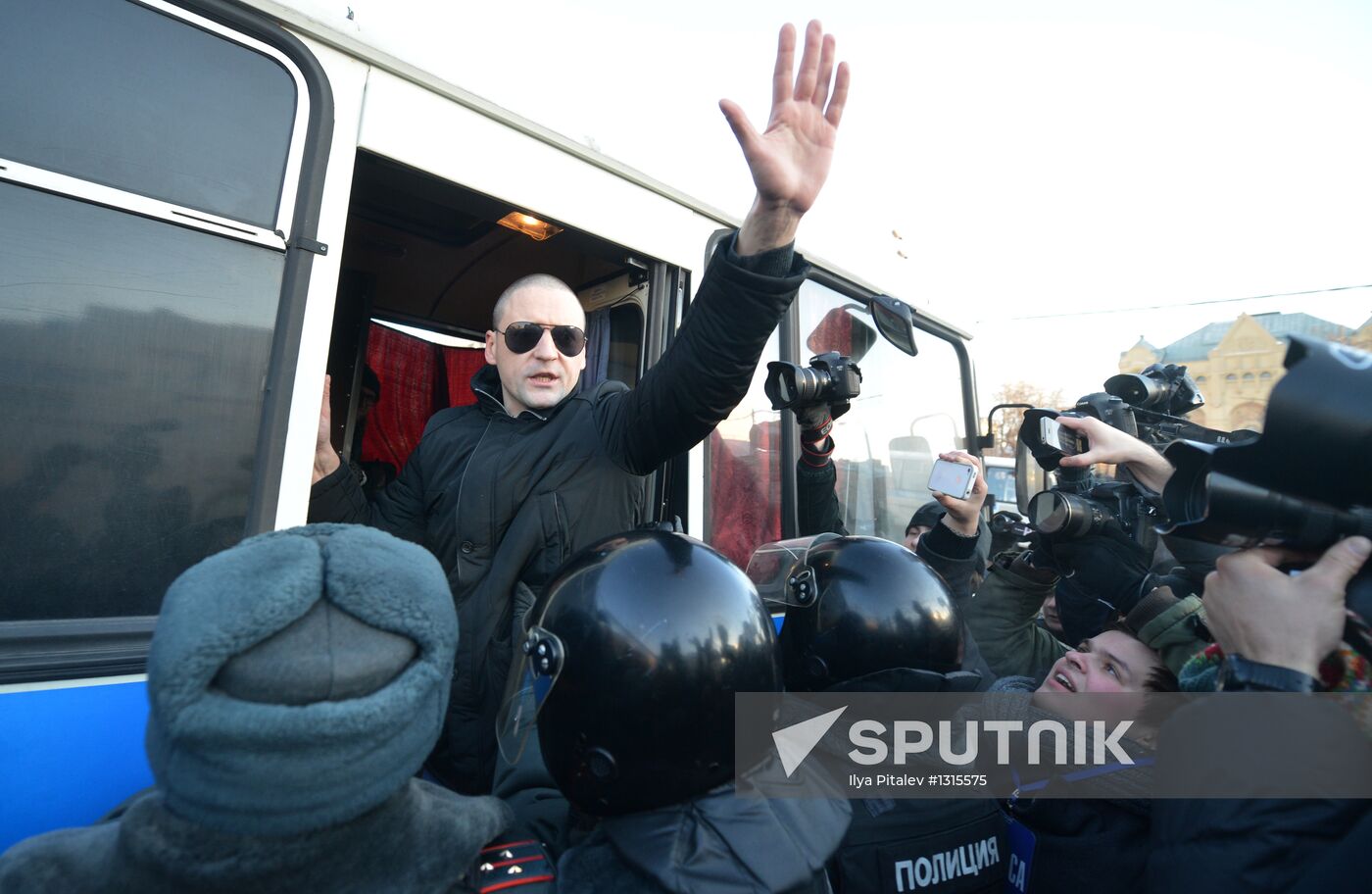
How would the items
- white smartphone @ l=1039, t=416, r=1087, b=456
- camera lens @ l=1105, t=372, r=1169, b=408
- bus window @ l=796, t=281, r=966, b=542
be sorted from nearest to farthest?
white smartphone @ l=1039, t=416, r=1087, b=456 → camera lens @ l=1105, t=372, r=1169, b=408 → bus window @ l=796, t=281, r=966, b=542

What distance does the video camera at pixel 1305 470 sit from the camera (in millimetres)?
1019

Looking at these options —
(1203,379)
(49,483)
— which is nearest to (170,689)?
(49,483)

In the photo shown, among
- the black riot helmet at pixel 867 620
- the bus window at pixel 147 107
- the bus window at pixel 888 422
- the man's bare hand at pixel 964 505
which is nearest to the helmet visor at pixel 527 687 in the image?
the black riot helmet at pixel 867 620

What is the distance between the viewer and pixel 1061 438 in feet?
7.40

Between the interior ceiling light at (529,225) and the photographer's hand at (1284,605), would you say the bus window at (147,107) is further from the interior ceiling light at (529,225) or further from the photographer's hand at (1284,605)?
the photographer's hand at (1284,605)

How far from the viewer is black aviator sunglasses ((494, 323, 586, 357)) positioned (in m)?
2.17

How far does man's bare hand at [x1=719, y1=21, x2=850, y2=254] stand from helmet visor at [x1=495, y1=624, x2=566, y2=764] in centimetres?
96

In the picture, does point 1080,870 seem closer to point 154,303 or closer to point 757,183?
point 757,183

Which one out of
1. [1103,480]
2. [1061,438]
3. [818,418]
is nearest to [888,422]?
[818,418]

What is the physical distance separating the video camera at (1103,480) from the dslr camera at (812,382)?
0.61 meters

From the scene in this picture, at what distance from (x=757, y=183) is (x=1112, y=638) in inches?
58.8

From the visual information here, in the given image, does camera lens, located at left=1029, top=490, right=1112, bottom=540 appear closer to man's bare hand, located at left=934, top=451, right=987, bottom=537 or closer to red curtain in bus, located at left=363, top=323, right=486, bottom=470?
man's bare hand, located at left=934, top=451, right=987, bottom=537

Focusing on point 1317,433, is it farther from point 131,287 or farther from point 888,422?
point 888,422

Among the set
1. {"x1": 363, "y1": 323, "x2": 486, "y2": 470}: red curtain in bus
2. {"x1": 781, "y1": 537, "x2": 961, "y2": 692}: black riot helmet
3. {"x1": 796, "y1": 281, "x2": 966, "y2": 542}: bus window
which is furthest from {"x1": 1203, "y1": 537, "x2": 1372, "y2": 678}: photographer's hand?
{"x1": 363, "y1": 323, "x2": 486, "y2": 470}: red curtain in bus
